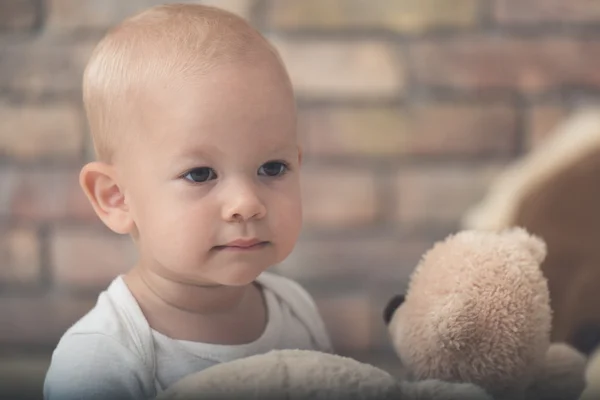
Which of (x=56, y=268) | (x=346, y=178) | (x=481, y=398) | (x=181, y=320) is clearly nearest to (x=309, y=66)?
(x=346, y=178)

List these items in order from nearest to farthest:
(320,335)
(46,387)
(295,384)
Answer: (295,384)
(46,387)
(320,335)

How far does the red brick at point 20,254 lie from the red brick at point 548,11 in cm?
74

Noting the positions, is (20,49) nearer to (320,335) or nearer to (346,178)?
(346,178)

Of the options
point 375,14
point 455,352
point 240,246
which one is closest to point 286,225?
point 240,246

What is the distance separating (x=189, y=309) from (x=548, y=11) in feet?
2.44

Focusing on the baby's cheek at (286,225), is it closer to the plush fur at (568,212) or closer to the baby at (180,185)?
the baby at (180,185)

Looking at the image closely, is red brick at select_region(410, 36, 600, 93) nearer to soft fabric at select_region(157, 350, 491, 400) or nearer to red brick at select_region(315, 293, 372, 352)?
red brick at select_region(315, 293, 372, 352)

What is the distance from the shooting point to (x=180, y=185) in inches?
19.8

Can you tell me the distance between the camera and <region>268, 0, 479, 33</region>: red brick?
1.05 metres

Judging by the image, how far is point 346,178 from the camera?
1.08 meters

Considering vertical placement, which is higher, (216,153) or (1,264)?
(216,153)

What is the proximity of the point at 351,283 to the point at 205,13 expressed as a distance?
633mm

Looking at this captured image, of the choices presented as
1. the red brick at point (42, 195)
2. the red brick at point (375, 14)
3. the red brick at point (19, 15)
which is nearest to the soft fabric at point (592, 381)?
the red brick at point (375, 14)

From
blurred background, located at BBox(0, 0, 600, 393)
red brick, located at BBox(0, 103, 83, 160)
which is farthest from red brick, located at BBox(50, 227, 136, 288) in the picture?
red brick, located at BBox(0, 103, 83, 160)
